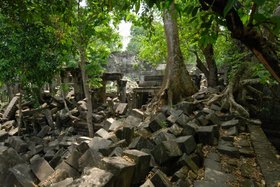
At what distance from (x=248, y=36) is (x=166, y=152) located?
6.71ft

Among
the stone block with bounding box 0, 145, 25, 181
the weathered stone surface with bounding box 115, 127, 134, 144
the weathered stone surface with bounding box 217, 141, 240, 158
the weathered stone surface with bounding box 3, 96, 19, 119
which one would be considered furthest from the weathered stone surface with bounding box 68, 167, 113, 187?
the weathered stone surface with bounding box 3, 96, 19, 119

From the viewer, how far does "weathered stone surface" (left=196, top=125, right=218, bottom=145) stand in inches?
181

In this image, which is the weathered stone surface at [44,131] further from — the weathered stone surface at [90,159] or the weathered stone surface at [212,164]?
the weathered stone surface at [212,164]

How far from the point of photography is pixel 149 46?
16891 mm

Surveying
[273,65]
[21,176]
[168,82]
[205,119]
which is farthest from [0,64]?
[273,65]

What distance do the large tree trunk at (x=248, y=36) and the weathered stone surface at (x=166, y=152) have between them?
1855 millimetres

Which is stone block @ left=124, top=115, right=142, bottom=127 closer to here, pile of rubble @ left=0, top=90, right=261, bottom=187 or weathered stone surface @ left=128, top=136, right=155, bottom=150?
pile of rubble @ left=0, top=90, right=261, bottom=187

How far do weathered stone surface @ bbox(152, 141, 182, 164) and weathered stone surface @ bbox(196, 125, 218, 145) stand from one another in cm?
112

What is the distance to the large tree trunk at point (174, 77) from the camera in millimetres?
8938

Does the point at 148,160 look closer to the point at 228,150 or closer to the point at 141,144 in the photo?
the point at 141,144

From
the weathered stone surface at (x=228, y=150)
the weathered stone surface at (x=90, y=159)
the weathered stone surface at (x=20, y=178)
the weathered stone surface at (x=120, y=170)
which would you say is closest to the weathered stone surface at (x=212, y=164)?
the weathered stone surface at (x=228, y=150)

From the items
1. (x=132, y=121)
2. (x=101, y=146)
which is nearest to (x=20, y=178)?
(x=101, y=146)

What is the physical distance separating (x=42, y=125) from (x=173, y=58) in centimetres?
787

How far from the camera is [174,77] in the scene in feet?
29.8
